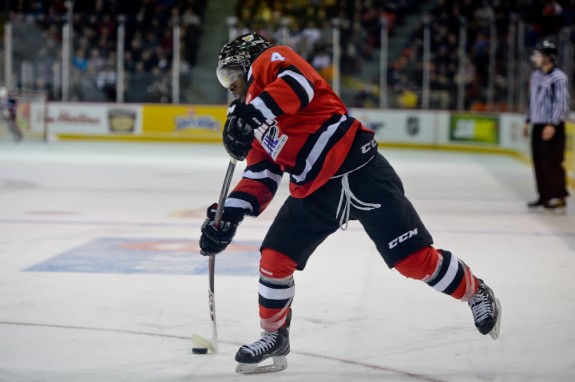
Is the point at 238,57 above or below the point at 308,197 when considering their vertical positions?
above

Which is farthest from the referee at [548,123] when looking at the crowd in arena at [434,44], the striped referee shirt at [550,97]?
the crowd in arena at [434,44]

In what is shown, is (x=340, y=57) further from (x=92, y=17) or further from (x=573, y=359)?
(x=573, y=359)

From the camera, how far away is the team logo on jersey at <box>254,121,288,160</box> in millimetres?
3500

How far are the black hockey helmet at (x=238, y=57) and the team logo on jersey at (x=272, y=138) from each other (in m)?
0.20

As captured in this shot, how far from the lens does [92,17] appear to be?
19906 millimetres

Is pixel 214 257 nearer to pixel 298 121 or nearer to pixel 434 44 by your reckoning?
pixel 298 121

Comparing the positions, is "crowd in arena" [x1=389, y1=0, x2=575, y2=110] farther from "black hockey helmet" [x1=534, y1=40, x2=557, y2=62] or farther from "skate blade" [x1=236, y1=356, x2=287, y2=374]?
"skate blade" [x1=236, y1=356, x2=287, y2=374]

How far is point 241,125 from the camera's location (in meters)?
3.32

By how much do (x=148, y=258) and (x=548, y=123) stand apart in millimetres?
3974

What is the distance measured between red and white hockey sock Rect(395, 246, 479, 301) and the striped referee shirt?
5096 millimetres

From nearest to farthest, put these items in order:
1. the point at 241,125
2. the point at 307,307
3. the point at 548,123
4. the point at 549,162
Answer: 1. the point at 241,125
2. the point at 307,307
3. the point at 548,123
4. the point at 549,162

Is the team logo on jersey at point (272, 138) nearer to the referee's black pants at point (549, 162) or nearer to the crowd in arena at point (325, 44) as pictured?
the referee's black pants at point (549, 162)

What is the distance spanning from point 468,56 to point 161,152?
5389 mm

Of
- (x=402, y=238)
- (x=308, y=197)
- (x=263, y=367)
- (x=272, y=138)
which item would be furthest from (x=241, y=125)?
(x=263, y=367)
